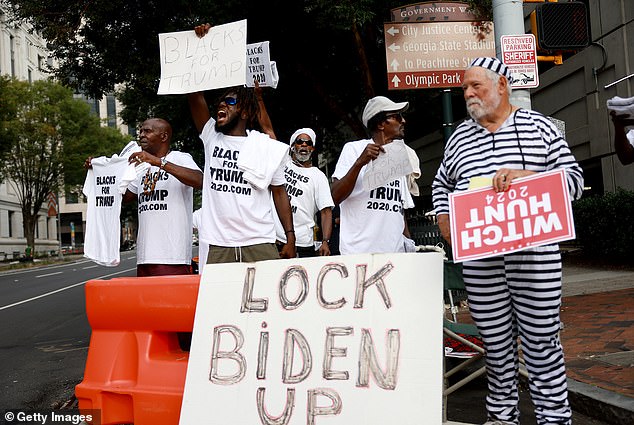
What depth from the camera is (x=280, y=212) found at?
4.19 meters

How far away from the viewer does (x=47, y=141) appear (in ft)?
118

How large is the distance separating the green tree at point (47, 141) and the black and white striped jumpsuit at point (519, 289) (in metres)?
32.0

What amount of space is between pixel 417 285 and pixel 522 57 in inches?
127

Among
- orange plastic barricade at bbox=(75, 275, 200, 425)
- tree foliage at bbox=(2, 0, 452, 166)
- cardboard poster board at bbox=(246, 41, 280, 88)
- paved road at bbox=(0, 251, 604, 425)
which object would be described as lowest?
paved road at bbox=(0, 251, 604, 425)

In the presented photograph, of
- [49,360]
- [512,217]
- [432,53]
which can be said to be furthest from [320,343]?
[49,360]

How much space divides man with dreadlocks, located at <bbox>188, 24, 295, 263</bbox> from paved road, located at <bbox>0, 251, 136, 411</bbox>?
2182mm

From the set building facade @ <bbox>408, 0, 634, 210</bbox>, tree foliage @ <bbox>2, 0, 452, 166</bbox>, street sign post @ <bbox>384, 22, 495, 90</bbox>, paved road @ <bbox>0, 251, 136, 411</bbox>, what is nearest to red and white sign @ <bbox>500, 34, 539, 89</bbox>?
street sign post @ <bbox>384, 22, 495, 90</bbox>

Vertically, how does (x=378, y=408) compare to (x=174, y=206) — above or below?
below

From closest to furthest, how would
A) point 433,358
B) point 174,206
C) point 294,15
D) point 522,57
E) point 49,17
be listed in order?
point 433,358
point 174,206
point 522,57
point 49,17
point 294,15

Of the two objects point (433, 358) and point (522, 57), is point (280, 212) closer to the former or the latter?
point (433, 358)

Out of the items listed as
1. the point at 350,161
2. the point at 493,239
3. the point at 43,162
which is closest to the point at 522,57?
the point at 350,161

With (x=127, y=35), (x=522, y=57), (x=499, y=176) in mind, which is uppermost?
(x=127, y=35)

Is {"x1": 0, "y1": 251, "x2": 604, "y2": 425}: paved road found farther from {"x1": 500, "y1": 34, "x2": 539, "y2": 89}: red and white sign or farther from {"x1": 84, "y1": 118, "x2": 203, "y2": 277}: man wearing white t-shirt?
{"x1": 500, "y1": 34, "x2": 539, "y2": 89}: red and white sign

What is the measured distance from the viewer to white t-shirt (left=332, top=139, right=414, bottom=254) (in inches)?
167
